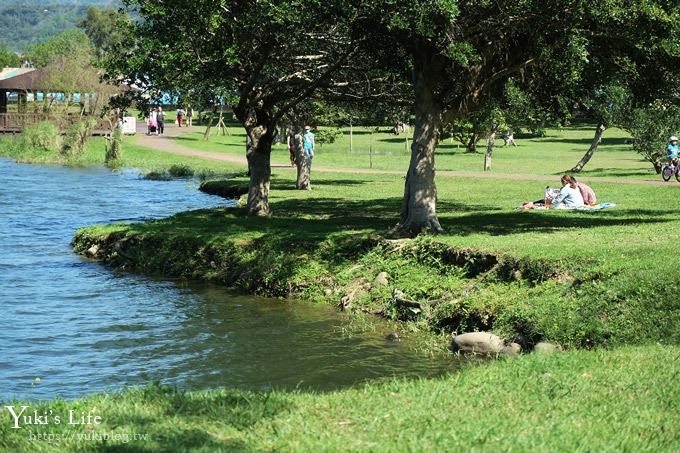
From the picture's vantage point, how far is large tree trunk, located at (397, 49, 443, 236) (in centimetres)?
1728

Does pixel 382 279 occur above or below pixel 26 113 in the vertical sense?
below

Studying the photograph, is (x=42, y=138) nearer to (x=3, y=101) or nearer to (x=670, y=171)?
(x=3, y=101)

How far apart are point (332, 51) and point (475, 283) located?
7.44 metres

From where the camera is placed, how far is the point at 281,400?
832cm

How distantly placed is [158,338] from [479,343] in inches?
169

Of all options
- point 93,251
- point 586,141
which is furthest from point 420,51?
point 586,141

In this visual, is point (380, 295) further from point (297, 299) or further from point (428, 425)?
point (428, 425)

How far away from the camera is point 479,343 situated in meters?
12.6

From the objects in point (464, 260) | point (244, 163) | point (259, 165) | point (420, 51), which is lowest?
point (464, 260)

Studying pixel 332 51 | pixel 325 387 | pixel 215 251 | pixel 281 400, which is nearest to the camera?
pixel 281 400

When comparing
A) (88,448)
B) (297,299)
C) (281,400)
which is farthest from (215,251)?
(88,448)

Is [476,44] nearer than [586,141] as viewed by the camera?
Yes

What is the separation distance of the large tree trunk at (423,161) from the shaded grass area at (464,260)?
0.48 meters

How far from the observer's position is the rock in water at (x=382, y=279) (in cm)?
1581
